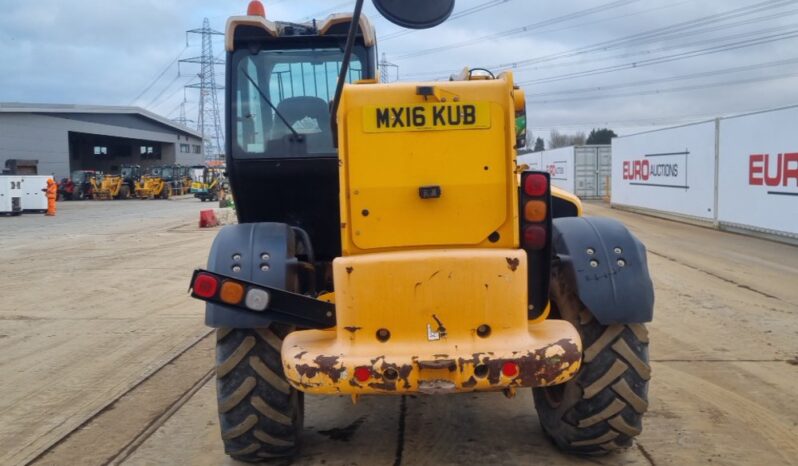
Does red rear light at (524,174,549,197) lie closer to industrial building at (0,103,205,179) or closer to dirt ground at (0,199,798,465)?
dirt ground at (0,199,798,465)

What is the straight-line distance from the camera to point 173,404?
18.6 ft

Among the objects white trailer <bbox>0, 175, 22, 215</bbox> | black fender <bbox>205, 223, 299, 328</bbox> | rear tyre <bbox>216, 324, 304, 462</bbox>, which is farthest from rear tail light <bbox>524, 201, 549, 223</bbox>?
white trailer <bbox>0, 175, 22, 215</bbox>

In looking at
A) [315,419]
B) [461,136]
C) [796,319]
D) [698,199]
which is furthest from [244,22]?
[698,199]

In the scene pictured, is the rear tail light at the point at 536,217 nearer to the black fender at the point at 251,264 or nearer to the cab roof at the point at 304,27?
the black fender at the point at 251,264

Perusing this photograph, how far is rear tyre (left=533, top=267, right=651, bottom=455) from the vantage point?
4.14 metres

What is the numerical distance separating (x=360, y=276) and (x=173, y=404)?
275 cm

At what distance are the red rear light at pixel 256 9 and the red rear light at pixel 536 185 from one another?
109 inches

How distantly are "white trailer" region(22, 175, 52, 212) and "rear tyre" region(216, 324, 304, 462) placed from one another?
35.3 meters

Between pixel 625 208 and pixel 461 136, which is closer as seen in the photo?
pixel 461 136

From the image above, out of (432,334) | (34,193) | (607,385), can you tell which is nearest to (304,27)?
(432,334)

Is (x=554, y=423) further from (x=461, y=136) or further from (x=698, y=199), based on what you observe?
(x=698, y=199)

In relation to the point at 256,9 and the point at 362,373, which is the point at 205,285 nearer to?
the point at 362,373

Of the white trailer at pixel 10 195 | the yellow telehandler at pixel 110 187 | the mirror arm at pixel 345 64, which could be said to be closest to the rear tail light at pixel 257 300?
the mirror arm at pixel 345 64

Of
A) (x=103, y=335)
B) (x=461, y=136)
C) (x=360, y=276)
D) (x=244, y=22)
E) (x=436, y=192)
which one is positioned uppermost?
(x=244, y=22)
